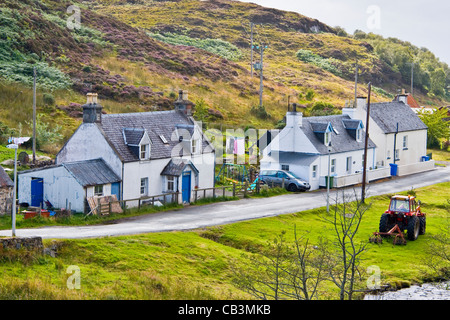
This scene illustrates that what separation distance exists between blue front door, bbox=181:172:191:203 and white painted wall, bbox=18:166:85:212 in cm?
781

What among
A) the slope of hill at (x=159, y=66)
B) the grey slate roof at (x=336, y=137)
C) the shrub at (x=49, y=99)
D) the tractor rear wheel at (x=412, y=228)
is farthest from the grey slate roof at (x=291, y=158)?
the shrub at (x=49, y=99)

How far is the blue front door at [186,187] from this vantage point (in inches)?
1614

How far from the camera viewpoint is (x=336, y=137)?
53.5m

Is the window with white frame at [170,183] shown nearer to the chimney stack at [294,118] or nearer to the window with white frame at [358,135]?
the chimney stack at [294,118]

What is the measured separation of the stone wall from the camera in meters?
33.1

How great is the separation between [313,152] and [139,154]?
1602 centimetres

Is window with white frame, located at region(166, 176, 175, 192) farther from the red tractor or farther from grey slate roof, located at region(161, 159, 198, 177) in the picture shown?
the red tractor

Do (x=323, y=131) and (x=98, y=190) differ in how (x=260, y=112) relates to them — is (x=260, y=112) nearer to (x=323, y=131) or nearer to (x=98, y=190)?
(x=323, y=131)

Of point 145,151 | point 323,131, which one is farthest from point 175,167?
point 323,131

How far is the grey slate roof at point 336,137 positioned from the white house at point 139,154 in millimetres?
10251

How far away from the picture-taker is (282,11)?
529ft

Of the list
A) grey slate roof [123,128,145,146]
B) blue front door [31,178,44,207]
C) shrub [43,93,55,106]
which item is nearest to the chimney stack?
grey slate roof [123,128,145,146]
